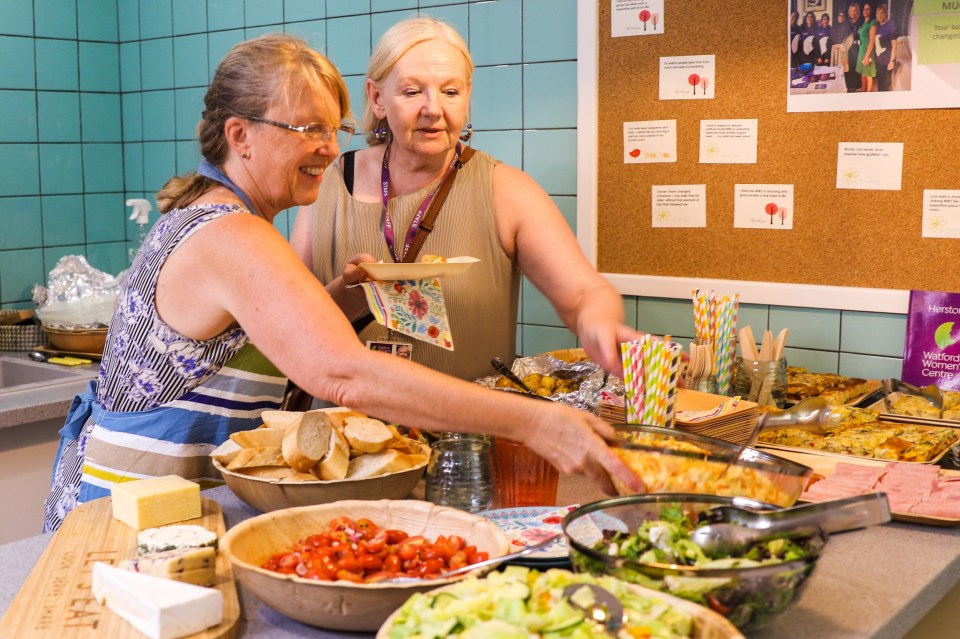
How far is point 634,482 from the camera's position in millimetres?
1291

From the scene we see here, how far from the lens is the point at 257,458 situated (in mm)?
1487

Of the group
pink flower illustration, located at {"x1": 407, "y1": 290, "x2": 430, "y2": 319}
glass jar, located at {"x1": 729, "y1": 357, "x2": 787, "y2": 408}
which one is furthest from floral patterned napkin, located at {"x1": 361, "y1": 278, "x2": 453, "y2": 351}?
glass jar, located at {"x1": 729, "y1": 357, "x2": 787, "y2": 408}

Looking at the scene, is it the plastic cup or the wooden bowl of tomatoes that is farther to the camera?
the plastic cup

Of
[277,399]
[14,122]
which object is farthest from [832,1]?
[14,122]

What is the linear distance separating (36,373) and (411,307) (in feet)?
6.24

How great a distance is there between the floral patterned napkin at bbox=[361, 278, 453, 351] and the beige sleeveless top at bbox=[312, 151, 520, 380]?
1.83 ft

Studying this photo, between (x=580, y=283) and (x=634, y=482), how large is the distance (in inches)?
41.7

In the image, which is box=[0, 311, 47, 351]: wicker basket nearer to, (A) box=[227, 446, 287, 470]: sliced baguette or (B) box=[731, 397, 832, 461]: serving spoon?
(A) box=[227, 446, 287, 470]: sliced baguette

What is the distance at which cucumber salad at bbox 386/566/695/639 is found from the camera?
933 millimetres

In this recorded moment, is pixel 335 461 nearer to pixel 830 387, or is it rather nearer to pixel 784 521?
pixel 784 521

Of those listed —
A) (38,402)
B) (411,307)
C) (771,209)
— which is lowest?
(38,402)

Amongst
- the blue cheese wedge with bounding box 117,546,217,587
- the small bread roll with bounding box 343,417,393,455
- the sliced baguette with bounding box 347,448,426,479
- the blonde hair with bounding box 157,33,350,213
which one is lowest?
the blue cheese wedge with bounding box 117,546,217,587

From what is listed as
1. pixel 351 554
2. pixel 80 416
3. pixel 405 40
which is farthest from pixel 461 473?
pixel 405 40

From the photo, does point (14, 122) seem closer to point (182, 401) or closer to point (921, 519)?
point (182, 401)
